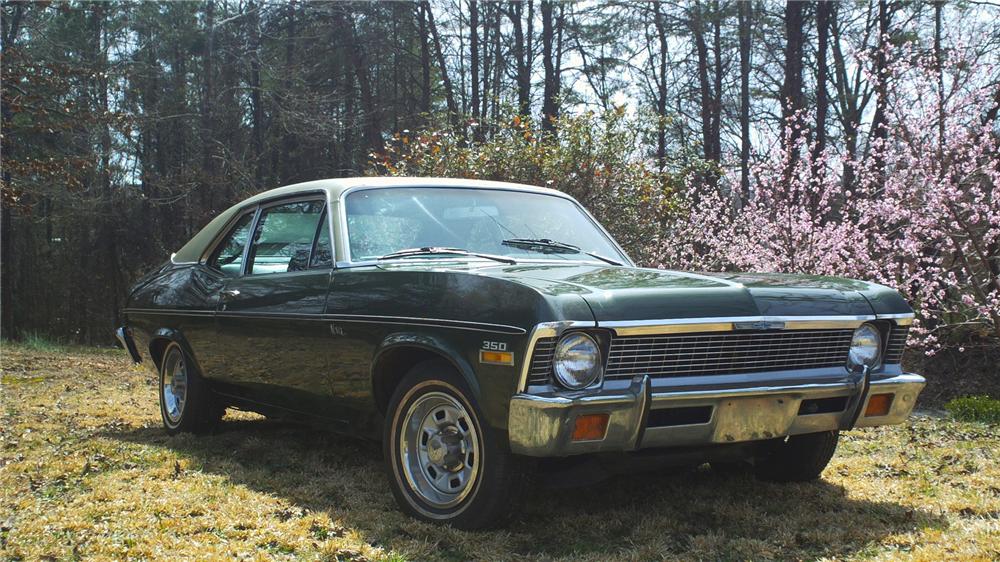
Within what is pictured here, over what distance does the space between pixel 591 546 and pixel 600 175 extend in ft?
28.3

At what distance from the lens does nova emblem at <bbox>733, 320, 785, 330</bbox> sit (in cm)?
376

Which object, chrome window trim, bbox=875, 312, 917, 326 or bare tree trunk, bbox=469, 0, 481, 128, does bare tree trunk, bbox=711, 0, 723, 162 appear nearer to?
bare tree trunk, bbox=469, 0, 481, 128

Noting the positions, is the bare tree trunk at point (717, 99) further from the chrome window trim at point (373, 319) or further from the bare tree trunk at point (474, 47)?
the chrome window trim at point (373, 319)

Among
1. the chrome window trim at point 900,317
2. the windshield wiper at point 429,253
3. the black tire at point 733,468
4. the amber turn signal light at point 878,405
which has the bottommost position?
the black tire at point 733,468

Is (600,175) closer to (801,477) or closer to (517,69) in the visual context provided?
(801,477)

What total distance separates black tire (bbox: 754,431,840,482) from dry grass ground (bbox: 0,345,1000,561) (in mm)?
86

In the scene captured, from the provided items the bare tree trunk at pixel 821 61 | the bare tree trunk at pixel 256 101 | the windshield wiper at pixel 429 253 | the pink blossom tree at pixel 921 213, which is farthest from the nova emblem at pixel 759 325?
the bare tree trunk at pixel 256 101

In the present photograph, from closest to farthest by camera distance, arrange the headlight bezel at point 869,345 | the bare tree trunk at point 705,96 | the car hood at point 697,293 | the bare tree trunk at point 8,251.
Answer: the car hood at point 697,293, the headlight bezel at point 869,345, the bare tree trunk at point 8,251, the bare tree trunk at point 705,96

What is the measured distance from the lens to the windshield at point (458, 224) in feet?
15.7

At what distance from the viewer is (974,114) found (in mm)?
11125

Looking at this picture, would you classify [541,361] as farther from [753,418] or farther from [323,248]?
[323,248]

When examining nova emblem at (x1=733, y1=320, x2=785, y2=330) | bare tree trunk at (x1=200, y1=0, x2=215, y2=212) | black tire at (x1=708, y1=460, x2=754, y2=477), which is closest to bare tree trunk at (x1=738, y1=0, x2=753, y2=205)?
bare tree trunk at (x1=200, y1=0, x2=215, y2=212)

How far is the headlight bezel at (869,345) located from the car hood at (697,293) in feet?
0.32

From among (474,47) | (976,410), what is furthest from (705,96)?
(976,410)
